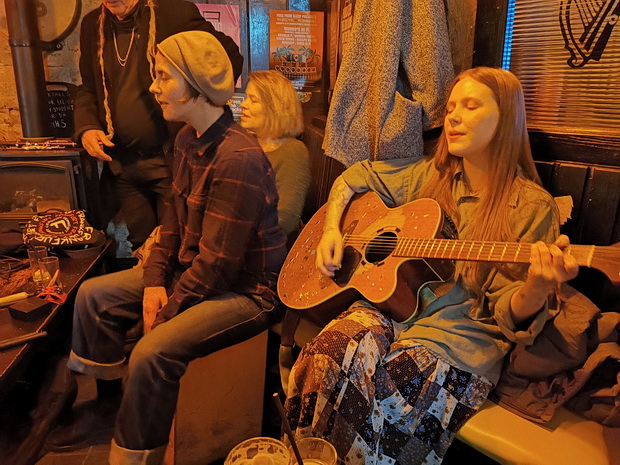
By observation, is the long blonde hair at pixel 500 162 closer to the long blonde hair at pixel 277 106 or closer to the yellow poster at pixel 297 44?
the long blonde hair at pixel 277 106

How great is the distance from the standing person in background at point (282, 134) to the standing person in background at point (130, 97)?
487 mm

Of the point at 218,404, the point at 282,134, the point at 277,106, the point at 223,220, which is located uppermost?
the point at 277,106

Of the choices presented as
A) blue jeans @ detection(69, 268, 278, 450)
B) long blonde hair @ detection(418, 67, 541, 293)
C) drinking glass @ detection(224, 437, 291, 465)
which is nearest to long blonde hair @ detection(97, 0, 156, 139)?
blue jeans @ detection(69, 268, 278, 450)

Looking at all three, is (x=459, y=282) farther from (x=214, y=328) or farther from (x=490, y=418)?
(x=214, y=328)

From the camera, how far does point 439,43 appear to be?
6.20 ft

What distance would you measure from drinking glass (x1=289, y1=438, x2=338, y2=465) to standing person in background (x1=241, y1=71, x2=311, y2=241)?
135cm

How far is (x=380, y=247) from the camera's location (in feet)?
5.63

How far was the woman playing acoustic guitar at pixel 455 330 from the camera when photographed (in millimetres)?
1438

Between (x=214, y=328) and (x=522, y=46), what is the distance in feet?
4.77

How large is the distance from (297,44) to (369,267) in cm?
197

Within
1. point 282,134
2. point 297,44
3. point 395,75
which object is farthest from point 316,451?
point 297,44

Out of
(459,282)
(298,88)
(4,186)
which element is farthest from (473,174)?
(4,186)

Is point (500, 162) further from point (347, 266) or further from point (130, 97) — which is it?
point (130, 97)

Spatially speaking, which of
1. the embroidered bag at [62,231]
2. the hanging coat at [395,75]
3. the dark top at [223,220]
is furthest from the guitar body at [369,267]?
the embroidered bag at [62,231]
